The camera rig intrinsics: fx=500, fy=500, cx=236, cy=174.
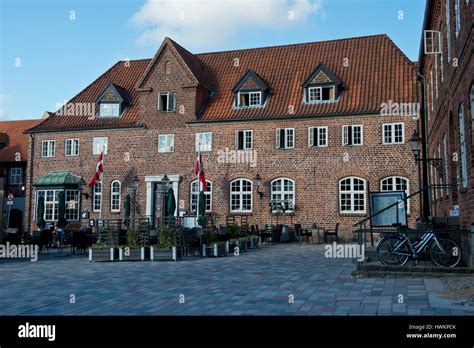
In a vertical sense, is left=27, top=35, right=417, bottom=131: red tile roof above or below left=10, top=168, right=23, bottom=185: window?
above

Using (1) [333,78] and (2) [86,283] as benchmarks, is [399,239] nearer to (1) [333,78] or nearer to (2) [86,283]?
(2) [86,283]

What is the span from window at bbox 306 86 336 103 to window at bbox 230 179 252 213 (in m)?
5.74

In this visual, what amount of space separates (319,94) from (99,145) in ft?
45.0

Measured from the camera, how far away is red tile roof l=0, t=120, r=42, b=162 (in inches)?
1619

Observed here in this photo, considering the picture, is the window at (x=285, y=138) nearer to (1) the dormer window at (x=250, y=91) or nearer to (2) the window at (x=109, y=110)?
(1) the dormer window at (x=250, y=91)

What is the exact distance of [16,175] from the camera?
40.8 metres

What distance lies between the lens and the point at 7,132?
44125 millimetres

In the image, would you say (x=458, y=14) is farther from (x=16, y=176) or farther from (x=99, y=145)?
(x=16, y=176)

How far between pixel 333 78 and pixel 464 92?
16336mm

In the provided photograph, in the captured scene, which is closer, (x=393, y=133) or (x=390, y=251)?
(x=390, y=251)

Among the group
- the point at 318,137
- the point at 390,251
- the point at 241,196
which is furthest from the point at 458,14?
the point at 241,196

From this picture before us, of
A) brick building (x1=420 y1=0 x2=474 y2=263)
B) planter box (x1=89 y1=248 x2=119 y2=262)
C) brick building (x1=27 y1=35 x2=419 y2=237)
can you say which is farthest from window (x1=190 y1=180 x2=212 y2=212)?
brick building (x1=420 y1=0 x2=474 y2=263)

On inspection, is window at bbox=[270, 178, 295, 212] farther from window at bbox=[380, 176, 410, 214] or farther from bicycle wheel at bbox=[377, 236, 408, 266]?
bicycle wheel at bbox=[377, 236, 408, 266]
